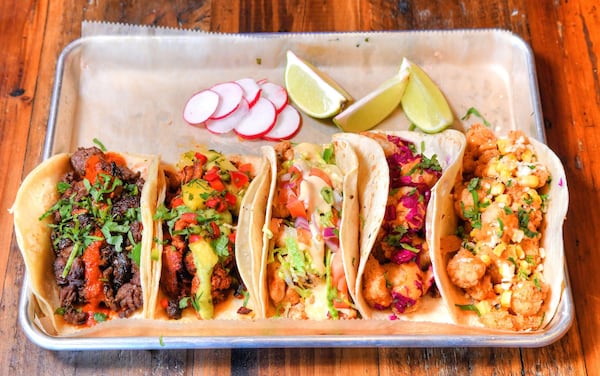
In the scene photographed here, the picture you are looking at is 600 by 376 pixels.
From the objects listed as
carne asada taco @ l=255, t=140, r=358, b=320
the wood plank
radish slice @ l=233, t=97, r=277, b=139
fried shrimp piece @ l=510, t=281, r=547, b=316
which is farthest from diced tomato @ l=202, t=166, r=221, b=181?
the wood plank

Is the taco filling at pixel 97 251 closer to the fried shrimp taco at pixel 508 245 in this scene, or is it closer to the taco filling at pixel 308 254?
the taco filling at pixel 308 254

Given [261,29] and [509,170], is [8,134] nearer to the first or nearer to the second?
[261,29]

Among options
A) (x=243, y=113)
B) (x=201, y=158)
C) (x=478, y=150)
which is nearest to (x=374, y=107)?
(x=478, y=150)

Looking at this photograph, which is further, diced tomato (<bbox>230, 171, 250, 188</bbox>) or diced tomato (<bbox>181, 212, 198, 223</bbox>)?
diced tomato (<bbox>230, 171, 250, 188</bbox>)

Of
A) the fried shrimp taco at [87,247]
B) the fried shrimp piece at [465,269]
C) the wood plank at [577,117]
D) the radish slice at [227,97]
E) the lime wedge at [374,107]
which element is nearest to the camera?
the fried shrimp piece at [465,269]

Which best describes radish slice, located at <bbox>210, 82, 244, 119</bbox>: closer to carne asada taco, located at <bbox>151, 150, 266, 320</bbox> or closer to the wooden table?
the wooden table

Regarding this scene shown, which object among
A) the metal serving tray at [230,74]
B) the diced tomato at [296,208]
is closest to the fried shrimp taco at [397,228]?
the diced tomato at [296,208]

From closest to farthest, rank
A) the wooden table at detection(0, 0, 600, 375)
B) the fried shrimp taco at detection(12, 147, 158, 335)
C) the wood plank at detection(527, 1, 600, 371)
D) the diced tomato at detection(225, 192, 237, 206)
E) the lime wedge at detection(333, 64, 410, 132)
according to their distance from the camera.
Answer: the fried shrimp taco at detection(12, 147, 158, 335) < the diced tomato at detection(225, 192, 237, 206) < the wooden table at detection(0, 0, 600, 375) < the wood plank at detection(527, 1, 600, 371) < the lime wedge at detection(333, 64, 410, 132)
